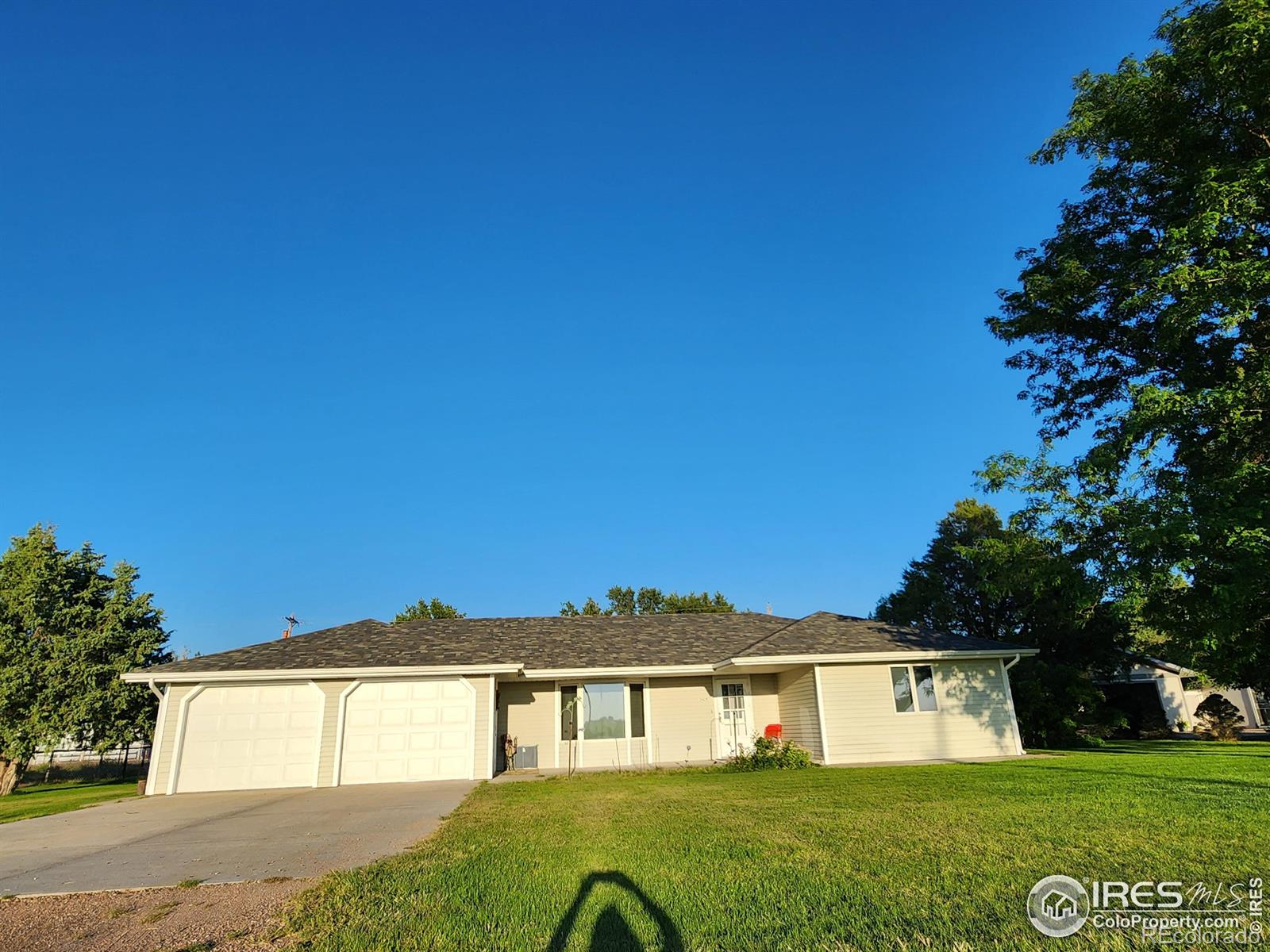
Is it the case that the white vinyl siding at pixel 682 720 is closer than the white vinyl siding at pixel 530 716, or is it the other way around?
the white vinyl siding at pixel 530 716

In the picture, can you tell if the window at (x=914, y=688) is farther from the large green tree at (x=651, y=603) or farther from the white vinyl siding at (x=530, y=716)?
the large green tree at (x=651, y=603)

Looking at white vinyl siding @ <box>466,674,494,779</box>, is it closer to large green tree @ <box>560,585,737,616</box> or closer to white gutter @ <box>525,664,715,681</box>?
white gutter @ <box>525,664,715,681</box>

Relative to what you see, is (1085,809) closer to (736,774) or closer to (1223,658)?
(736,774)

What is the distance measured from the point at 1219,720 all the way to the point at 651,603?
31.4 meters

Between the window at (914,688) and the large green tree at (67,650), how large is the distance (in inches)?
883

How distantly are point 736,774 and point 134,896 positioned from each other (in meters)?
11.4

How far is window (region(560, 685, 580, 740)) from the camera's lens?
59.2 ft

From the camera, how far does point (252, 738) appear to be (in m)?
15.0

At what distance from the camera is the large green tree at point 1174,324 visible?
35.2 feet

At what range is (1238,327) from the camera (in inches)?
473

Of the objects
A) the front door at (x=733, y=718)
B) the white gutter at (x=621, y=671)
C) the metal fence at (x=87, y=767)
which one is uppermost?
the white gutter at (x=621, y=671)

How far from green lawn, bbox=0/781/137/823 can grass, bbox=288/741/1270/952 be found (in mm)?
8926

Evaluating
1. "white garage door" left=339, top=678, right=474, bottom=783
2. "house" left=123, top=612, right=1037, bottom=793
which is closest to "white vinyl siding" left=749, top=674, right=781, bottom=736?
"house" left=123, top=612, right=1037, bottom=793

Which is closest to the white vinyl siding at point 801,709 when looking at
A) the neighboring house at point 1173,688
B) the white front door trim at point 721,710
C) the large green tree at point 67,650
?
the white front door trim at point 721,710
